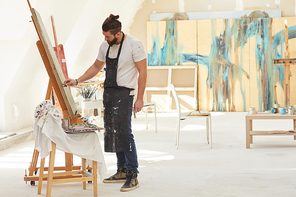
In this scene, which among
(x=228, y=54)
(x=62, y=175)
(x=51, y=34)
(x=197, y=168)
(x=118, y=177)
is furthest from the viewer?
(x=228, y=54)

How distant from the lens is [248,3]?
28.4ft

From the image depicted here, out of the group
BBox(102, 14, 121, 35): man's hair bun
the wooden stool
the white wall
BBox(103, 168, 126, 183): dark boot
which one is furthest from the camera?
the white wall

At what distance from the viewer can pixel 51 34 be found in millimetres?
5492

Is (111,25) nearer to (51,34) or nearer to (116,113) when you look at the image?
(116,113)

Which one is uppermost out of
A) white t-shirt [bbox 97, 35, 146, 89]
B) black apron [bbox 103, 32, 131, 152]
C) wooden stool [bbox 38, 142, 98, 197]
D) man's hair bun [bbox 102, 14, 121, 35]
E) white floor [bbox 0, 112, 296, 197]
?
man's hair bun [bbox 102, 14, 121, 35]

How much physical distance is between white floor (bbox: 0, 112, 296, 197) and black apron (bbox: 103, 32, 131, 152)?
1.17 feet

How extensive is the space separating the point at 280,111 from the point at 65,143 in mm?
2822

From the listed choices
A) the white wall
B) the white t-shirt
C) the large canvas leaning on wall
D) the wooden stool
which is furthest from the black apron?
the large canvas leaning on wall

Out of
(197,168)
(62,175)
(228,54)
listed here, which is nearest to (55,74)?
(62,175)

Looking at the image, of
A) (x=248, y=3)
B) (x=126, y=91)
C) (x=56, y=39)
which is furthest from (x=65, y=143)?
(x=248, y=3)

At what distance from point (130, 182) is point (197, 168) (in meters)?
0.85

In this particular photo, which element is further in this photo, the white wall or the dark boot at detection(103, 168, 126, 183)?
the white wall

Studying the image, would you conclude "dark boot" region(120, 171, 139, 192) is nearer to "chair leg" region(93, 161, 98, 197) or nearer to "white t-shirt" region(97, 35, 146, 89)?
"chair leg" region(93, 161, 98, 197)

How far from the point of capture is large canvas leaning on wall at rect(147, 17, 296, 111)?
8367 millimetres
